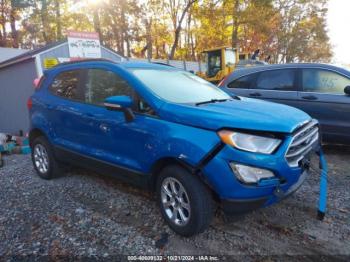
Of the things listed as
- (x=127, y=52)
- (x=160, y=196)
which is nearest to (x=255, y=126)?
(x=160, y=196)

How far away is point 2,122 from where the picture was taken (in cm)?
1217

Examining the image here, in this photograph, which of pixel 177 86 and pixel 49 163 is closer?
pixel 177 86

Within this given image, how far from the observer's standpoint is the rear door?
16.2ft

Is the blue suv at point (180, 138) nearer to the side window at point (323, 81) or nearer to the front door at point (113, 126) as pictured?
the front door at point (113, 126)

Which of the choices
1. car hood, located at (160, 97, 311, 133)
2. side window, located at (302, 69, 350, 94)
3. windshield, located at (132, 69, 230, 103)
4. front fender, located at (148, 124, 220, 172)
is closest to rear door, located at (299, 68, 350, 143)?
side window, located at (302, 69, 350, 94)

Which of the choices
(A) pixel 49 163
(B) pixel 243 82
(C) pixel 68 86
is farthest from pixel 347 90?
(A) pixel 49 163

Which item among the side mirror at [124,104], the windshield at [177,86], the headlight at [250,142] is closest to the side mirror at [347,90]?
the windshield at [177,86]

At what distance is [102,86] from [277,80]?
362 cm

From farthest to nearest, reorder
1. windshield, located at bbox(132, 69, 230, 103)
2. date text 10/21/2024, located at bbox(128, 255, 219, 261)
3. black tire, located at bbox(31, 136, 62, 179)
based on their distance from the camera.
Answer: black tire, located at bbox(31, 136, 62, 179)
windshield, located at bbox(132, 69, 230, 103)
date text 10/21/2024, located at bbox(128, 255, 219, 261)

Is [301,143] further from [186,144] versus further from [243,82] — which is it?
[243,82]

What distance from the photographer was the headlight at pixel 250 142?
246 centimetres

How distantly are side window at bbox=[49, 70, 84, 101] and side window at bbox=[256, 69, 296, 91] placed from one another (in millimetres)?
3610

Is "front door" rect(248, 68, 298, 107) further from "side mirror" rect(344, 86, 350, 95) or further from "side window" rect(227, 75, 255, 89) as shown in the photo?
"side mirror" rect(344, 86, 350, 95)

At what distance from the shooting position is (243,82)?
6.06 m
